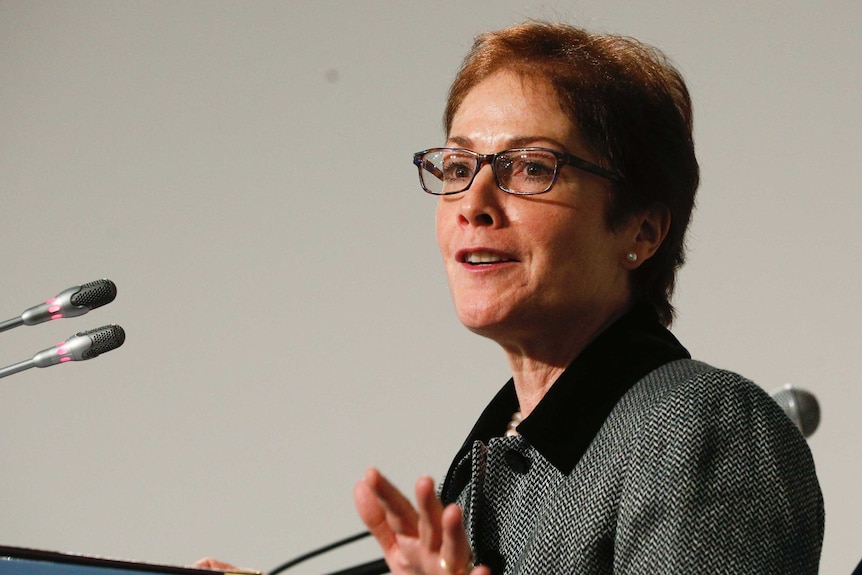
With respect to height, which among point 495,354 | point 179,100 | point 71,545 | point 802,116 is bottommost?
point 71,545

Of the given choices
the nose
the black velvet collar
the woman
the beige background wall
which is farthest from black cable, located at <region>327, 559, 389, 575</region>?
the beige background wall

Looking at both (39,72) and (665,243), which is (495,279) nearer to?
(665,243)

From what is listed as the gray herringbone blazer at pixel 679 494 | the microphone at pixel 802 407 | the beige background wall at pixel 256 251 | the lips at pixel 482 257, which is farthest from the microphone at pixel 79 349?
the beige background wall at pixel 256 251

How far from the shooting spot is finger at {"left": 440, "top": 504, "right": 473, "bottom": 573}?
88cm

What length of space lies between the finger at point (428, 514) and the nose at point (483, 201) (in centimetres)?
51

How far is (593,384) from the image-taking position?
1.27 m

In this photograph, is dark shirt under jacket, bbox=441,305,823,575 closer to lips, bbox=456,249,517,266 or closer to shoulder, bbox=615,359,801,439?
shoulder, bbox=615,359,801,439

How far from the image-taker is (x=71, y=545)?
3477 mm

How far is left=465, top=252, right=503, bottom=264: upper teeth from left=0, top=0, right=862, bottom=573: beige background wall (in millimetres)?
1726

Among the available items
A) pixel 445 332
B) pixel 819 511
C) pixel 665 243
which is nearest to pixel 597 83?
pixel 665 243

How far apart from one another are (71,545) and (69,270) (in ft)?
3.07

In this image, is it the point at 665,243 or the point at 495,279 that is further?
the point at 665,243

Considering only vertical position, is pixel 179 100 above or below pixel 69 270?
above

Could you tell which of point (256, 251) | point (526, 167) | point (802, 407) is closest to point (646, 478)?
point (526, 167)
